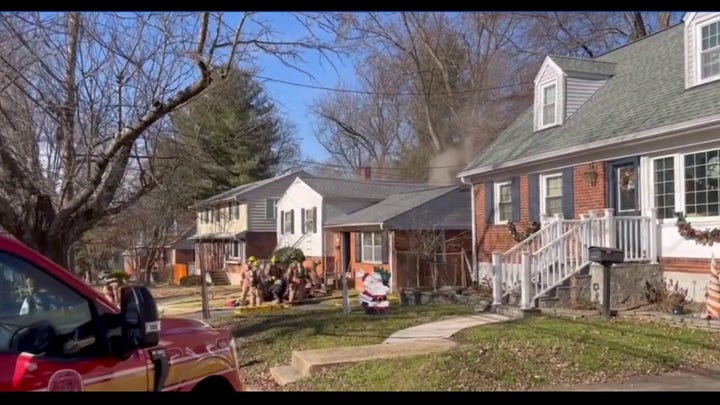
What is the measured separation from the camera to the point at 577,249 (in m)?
15.0

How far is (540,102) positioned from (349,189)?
57.6ft

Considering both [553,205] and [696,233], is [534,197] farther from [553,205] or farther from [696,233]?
[696,233]

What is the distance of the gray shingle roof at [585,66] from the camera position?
1911 centimetres

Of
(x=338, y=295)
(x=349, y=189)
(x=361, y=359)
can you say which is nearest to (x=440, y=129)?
(x=349, y=189)

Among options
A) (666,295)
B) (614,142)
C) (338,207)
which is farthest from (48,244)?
(338,207)

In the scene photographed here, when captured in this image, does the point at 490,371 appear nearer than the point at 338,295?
Yes

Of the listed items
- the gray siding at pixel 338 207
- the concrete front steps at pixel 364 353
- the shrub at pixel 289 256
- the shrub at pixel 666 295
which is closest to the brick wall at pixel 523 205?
the shrub at pixel 666 295

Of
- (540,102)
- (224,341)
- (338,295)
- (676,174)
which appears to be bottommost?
(338,295)

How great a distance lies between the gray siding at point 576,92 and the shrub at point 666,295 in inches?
236

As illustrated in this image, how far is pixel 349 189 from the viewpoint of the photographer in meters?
36.4

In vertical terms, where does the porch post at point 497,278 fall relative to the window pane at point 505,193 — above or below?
below

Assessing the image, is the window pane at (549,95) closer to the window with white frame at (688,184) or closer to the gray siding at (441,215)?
the window with white frame at (688,184)

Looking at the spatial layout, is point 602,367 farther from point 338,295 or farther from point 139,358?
point 338,295

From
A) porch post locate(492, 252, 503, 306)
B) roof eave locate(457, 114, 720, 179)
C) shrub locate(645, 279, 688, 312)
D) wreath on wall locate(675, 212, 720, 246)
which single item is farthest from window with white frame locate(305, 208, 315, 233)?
wreath on wall locate(675, 212, 720, 246)
